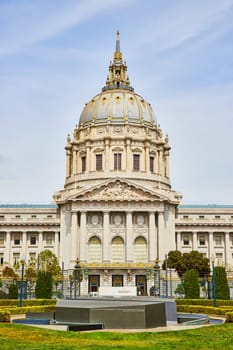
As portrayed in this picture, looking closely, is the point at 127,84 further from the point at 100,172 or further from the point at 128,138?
the point at 100,172

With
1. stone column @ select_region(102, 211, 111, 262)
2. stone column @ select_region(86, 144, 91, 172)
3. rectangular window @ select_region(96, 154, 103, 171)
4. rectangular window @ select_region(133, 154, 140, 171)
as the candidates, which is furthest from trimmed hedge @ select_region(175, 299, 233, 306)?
rectangular window @ select_region(96, 154, 103, 171)

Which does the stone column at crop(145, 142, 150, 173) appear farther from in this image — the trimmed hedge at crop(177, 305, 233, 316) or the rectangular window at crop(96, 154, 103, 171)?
the trimmed hedge at crop(177, 305, 233, 316)

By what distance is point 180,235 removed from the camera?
91.1 m

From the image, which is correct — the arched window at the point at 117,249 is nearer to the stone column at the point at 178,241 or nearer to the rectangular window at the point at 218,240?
the stone column at the point at 178,241

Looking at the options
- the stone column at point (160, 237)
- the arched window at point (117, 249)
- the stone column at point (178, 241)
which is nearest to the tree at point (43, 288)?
the arched window at point (117, 249)

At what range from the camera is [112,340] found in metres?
19.4

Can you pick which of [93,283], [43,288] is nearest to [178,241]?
[93,283]

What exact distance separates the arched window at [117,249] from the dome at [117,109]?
1119 inches

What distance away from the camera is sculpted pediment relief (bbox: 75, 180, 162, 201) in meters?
83.0

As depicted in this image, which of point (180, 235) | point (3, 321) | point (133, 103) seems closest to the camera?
point (3, 321)

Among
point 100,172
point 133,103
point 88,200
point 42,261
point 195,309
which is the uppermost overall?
point 133,103

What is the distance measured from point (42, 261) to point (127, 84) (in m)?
53.7

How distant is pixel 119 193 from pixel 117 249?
9.84m

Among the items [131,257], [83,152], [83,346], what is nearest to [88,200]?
[131,257]
